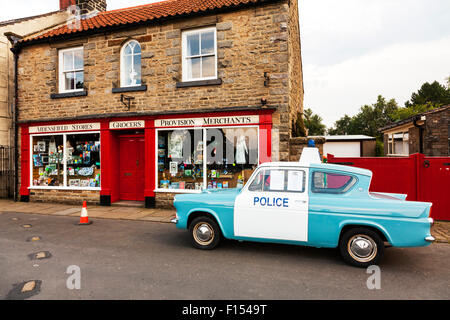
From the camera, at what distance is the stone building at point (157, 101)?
27.9 feet

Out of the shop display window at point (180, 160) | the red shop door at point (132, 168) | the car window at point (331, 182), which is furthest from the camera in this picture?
the red shop door at point (132, 168)

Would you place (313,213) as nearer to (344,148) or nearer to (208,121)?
(208,121)

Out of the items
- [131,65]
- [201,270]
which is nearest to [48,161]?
[131,65]

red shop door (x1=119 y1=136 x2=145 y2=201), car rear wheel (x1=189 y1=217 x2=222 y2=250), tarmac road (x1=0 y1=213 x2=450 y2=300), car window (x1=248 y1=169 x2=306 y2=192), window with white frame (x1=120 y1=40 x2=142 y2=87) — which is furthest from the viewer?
red shop door (x1=119 y1=136 x2=145 y2=201)

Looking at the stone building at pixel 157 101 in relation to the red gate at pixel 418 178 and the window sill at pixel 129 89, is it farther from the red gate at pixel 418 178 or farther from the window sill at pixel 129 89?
the red gate at pixel 418 178

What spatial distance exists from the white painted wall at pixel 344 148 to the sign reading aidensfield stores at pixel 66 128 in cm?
1735

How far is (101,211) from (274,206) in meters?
6.42

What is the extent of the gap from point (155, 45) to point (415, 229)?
29.0ft

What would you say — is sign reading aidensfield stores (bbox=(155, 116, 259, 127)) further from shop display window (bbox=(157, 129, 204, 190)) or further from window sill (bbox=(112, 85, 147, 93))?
window sill (bbox=(112, 85, 147, 93))

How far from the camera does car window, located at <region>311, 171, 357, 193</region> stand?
4.60 m

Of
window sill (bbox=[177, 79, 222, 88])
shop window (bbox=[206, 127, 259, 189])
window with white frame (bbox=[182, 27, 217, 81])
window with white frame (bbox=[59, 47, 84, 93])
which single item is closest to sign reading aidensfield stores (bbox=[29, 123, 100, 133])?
window with white frame (bbox=[59, 47, 84, 93])

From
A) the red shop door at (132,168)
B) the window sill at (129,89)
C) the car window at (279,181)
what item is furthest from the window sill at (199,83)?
the car window at (279,181)

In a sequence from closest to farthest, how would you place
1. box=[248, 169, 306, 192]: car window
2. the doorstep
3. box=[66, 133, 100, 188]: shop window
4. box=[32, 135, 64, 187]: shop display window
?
box=[248, 169, 306, 192]: car window
the doorstep
box=[66, 133, 100, 188]: shop window
box=[32, 135, 64, 187]: shop display window

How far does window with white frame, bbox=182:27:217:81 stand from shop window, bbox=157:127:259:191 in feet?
6.04
